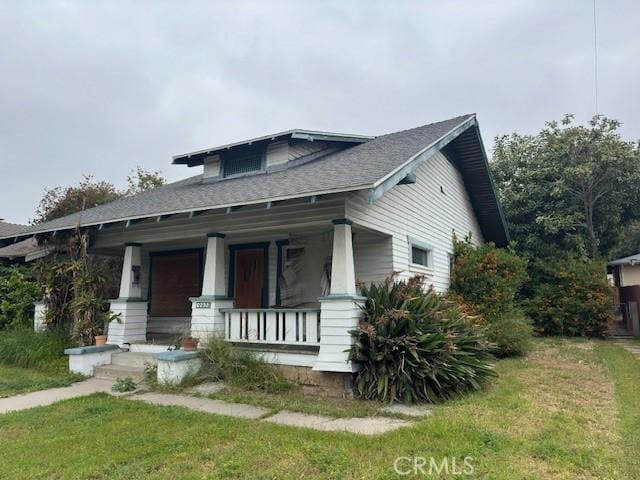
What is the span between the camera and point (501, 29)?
468 inches

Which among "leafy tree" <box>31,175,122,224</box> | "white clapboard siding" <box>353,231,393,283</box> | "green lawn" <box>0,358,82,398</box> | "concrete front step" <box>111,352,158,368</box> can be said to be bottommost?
"green lawn" <box>0,358,82,398</box>

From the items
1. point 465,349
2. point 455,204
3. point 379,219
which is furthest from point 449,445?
point 455,204

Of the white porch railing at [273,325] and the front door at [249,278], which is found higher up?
the front door at [249,278]

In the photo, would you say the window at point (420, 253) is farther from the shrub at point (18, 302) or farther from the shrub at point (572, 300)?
the shrub at point (18, 302)

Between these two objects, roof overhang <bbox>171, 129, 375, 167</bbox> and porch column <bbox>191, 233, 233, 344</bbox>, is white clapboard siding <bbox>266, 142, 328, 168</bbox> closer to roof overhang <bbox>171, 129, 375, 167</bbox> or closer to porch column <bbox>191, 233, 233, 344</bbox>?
roof overhang <bbox>171, 129, 375, 167</bbox>

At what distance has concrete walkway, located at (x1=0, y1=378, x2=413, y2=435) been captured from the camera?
464cm

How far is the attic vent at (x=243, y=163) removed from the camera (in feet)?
34.6

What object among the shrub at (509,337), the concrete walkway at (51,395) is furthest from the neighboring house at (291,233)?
the shrub at (509,337)

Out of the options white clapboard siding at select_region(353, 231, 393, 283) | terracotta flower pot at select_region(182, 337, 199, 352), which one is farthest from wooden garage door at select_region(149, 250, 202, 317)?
white clapboard siding at select_region(353, 231, 393, 283)

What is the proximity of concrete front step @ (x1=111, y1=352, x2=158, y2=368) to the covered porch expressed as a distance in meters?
0.48

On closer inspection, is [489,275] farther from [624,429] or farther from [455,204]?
[624,429]

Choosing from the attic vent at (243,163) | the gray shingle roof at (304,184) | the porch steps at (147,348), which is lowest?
the porch steps at (147,348)

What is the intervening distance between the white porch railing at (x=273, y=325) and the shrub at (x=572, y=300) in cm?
1039

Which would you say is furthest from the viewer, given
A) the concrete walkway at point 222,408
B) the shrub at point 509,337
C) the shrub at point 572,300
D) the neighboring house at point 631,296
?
the neighboring house at point 631,296
